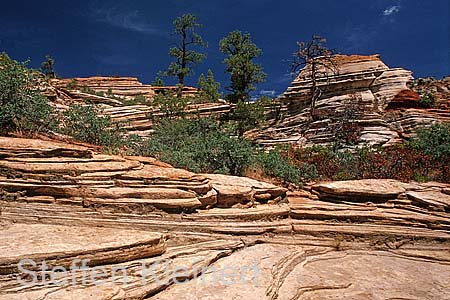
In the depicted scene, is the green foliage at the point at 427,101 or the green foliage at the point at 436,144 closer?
the green foliage at the point at 436,144

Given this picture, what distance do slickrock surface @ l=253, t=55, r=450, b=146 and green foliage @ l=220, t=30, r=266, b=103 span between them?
652 centimetres

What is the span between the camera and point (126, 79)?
3731 cm

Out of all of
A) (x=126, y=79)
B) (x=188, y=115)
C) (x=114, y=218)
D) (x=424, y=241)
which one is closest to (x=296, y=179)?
(x=424, y=241)

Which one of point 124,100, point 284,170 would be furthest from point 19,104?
point 124,100

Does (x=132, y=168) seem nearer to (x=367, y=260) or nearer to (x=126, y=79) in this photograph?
(x=367, y=260)

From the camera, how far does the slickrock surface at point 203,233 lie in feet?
15.5

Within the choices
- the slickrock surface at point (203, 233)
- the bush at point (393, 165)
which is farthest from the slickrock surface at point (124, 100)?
the bush at point (393, 165)

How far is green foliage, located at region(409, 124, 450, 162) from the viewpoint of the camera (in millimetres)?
12437

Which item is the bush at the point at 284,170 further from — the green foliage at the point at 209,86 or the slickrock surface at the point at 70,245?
the green foliage at the point at 209,86

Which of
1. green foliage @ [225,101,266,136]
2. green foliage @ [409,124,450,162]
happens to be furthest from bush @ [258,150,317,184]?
green foliage @ [225,101,266,136]

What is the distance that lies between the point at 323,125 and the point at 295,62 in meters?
5.66

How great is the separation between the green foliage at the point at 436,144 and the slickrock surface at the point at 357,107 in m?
3.50

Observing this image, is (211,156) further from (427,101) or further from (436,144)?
(427,101)

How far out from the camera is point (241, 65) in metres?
30.8
